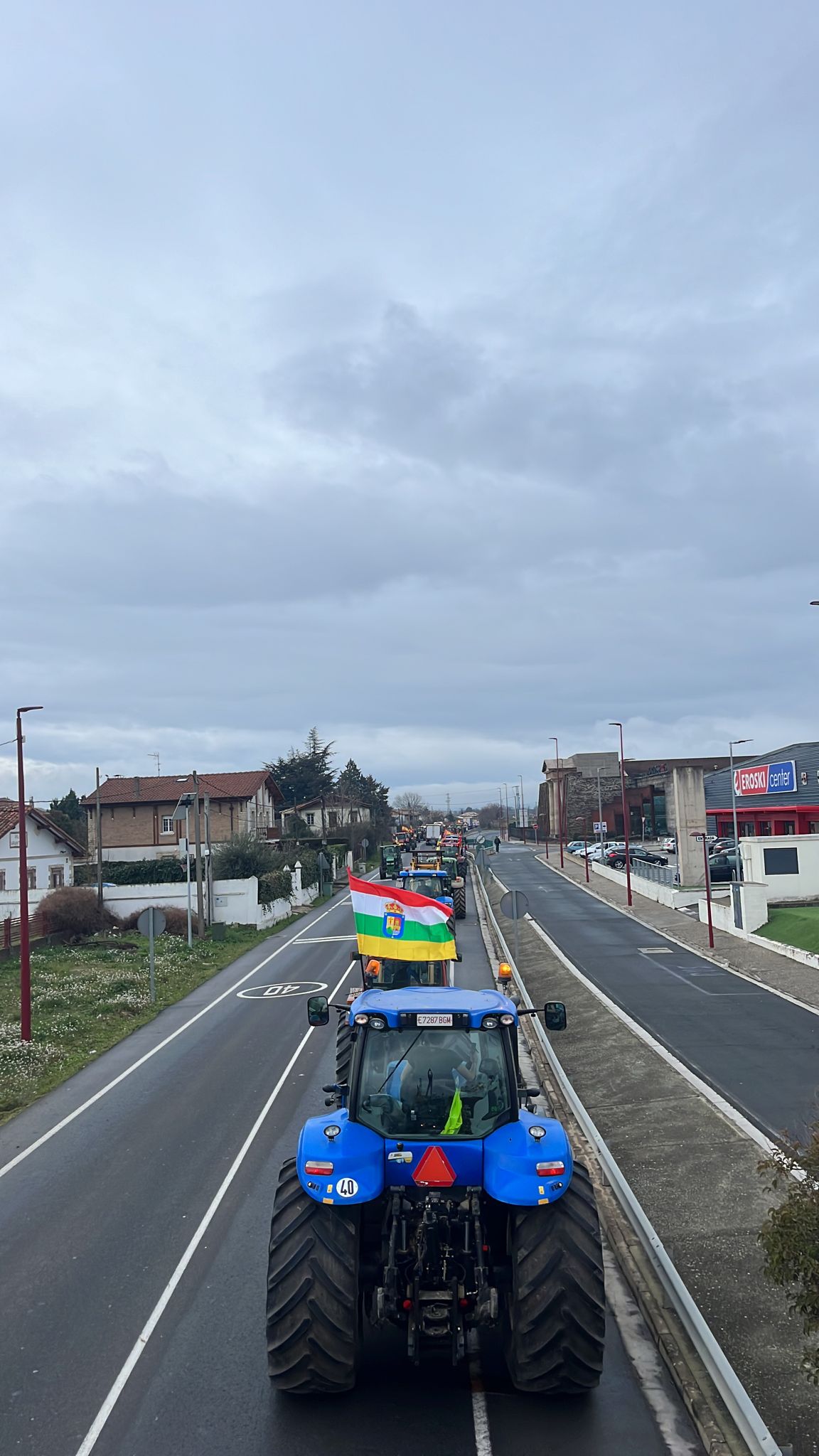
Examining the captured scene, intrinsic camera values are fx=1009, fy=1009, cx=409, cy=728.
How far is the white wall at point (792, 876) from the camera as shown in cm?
3900

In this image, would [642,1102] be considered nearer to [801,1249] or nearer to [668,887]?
[801,1249]

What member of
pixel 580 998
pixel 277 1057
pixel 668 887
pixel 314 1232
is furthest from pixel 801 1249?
pixel 668 887

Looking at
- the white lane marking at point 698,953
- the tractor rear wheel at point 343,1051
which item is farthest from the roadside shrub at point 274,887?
the tractor rear wheel at point 343,1051

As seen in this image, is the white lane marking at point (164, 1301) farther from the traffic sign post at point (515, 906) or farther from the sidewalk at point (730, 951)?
the sidewalk at point (730, 951)

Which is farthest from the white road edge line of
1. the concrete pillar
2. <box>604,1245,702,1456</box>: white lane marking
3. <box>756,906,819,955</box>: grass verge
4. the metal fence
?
the concrete pillar

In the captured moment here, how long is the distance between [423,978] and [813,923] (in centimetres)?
1742

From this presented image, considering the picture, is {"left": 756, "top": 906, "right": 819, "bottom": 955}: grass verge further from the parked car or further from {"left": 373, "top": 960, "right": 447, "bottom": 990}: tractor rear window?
{"left": 373, "top": 960, "right": 447, "bottom": 990}: tractor rear window

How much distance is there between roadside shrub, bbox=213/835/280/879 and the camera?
5122 cm

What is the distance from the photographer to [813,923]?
32.5m

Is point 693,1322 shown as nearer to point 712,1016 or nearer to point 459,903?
point 712,1016

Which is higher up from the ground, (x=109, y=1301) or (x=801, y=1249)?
(x=801, y=1249)

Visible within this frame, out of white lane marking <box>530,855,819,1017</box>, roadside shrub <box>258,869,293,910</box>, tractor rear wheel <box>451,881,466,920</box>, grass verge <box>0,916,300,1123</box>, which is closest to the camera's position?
grass verge <box>0,916,300,1123</box>

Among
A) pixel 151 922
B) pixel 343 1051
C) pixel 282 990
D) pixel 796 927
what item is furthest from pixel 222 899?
pixel 343 1051

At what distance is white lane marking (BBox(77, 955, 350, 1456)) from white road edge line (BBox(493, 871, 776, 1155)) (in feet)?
22.6
